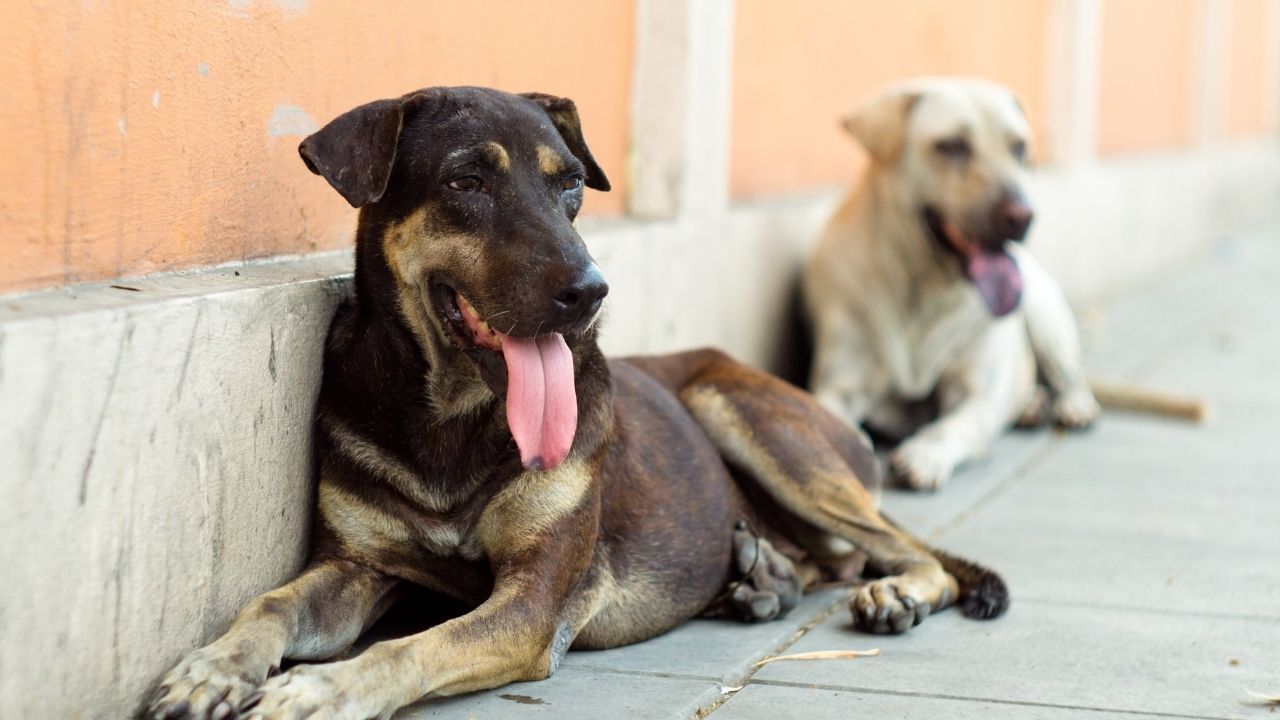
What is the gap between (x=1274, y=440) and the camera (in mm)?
7602

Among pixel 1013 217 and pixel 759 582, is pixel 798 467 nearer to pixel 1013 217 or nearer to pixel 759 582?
pixel 759 582

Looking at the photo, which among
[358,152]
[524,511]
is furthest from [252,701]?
[358,152]

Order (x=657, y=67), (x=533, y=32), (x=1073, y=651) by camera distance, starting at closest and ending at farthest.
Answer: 1. (x=1073, y=651)
2. (x=533, y=32)
3. (x=657, y=67)

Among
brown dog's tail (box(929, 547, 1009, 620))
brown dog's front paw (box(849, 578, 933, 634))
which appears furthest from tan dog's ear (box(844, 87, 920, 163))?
brown dog's front paw (box(849, 578, 933, 634))

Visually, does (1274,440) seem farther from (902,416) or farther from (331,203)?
(331,203)

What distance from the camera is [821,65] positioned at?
842 centimetres

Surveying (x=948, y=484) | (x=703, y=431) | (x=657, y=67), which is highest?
(x=657, y=67)

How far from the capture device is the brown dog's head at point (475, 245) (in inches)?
144

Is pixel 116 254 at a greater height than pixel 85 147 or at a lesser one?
lesser

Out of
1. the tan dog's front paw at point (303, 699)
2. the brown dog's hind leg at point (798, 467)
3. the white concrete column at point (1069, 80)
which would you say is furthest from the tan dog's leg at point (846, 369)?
the white concrete column at point (1069, 80)

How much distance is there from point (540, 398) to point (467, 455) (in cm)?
30

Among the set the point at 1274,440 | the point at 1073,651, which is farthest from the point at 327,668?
the point at 1274,440

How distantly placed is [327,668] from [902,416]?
15.2 feet

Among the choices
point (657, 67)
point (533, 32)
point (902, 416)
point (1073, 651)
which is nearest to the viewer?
point (1073, 651)
